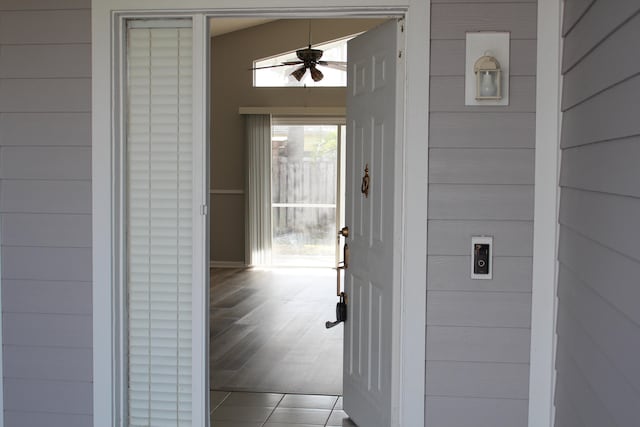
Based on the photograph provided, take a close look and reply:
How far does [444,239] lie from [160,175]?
1315 mm

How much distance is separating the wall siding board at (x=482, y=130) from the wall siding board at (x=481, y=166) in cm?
3

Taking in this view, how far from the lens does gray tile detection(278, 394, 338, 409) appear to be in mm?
4414

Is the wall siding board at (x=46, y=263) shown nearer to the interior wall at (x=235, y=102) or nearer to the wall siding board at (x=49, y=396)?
the wall siding board at (x=49, y=396)

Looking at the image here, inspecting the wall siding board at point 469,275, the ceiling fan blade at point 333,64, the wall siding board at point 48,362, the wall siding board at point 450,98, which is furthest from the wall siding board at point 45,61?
the ceiling fan blade at point 333,64

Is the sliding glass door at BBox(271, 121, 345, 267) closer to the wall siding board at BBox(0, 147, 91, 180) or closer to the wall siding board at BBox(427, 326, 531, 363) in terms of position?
the wall siding board at BBox(0, 147, 91, 180)

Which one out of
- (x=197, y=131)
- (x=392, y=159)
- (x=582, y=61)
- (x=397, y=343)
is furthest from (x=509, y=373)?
(x=197, y=131)

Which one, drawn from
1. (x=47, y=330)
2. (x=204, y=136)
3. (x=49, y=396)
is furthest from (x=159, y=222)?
(x=49, y=396)

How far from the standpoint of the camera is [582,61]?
2.54m

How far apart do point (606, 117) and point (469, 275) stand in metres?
1.10

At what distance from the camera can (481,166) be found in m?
3.08

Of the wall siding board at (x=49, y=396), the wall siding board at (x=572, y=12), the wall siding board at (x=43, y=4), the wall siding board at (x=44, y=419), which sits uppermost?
the wall siding board at (x=43, y=4)

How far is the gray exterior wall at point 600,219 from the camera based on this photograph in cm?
188

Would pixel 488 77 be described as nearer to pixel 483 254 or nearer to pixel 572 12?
pixel 572 12

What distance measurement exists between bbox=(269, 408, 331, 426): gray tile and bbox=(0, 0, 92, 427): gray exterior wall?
117cm
